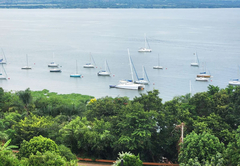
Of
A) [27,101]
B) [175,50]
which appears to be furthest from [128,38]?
[27,101]

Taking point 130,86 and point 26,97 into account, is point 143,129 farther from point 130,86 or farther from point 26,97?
point 130,86

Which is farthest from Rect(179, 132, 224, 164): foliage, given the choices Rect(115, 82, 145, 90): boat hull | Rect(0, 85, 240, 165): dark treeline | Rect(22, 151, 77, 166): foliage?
Rect(115, 82, 145, 90): boat hull

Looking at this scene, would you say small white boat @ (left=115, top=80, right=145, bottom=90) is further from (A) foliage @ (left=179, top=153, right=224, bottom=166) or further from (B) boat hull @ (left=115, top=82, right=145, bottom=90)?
(A) foliage @ (left=179, top=153, right=224, bottom=166)

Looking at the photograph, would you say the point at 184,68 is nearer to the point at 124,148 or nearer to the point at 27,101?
the point at 27,101

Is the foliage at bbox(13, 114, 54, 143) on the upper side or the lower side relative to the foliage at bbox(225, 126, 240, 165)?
upper

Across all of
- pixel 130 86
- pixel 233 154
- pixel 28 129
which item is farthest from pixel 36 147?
pixel 130 86

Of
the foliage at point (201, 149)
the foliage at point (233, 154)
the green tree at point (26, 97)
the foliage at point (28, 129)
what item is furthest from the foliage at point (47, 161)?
the green tree at point (26, 97)

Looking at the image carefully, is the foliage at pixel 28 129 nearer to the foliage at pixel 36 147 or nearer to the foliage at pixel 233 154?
the foliage at pixel 36 147

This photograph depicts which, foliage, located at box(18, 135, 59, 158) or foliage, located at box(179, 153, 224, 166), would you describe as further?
foliage, located at box(18, 135, 59, 158)
